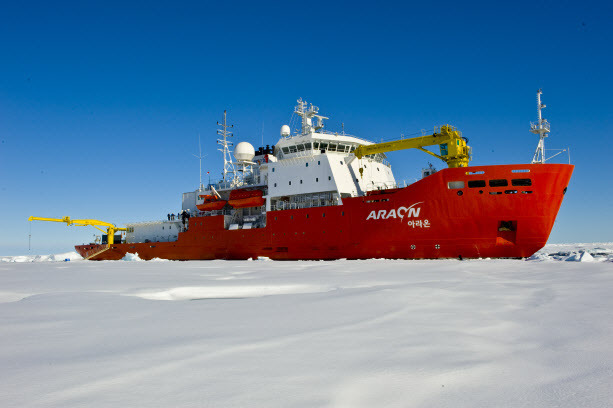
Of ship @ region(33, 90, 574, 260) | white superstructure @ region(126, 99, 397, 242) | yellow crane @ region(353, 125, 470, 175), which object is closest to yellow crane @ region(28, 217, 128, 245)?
ship @ region(33, 90, 574, 260)

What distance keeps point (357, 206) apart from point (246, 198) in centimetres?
812

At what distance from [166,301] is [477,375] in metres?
4.22

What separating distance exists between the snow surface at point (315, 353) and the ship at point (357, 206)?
11.1 meters

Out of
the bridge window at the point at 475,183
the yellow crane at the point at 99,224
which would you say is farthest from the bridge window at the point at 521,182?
the yellow crane at the point at 99,224

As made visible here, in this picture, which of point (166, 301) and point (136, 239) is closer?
point (166, 301)

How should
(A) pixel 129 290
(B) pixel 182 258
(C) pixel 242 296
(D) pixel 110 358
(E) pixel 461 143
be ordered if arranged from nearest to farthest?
(D) pixel 110 358
(C) pixel 242 296
(A) pixel 129 290
(E) pixel 461 143
(B) pixel 182 258

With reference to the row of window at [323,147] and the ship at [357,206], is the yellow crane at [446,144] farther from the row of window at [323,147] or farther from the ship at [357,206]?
the row of window at [323,147]

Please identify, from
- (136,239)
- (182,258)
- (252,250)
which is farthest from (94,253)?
(252,250)

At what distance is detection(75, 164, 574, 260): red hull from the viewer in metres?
14.6

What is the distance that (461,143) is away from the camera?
680 inches

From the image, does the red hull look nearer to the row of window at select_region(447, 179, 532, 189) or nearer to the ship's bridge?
the row of window at select_region(447, 179, 532, 189)

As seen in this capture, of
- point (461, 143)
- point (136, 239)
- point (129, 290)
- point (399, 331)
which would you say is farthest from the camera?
point (136, 239)

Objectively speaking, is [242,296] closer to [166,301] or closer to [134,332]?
[166,301]

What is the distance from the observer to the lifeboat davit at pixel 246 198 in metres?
22.1
